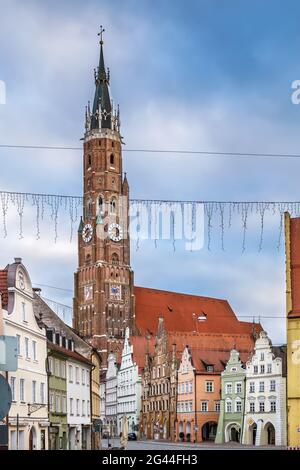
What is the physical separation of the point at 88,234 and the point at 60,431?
3719 inches

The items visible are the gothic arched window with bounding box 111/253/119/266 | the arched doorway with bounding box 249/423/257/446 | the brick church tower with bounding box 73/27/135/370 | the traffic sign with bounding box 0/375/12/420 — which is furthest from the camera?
the gothic arched window with bounding box 111/253/119/266

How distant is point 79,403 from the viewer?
154ft

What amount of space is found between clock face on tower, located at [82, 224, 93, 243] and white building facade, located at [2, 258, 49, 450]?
95397 millimetres

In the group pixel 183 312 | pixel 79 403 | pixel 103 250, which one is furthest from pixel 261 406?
pixel 183 312

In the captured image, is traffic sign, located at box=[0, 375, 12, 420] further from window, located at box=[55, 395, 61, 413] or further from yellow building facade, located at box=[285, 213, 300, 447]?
yellow building facade, located at box=[285, 213, 300, 447]

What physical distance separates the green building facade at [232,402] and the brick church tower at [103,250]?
55164 millimetres

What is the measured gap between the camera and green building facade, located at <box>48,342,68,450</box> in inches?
1533

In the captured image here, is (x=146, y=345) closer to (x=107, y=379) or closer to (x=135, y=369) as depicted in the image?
(x=135, y=369)

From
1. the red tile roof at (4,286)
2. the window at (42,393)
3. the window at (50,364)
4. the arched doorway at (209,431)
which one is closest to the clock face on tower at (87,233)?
the arched doorway at (209,431)

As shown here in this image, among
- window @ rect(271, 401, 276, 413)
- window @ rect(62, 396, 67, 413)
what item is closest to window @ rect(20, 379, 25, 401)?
window @ rect(62, 396, 67, 413)

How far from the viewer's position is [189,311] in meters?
139

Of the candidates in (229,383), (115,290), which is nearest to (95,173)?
(115,290)

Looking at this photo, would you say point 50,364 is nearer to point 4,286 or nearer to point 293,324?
point 4,286

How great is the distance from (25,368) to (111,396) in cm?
7711
